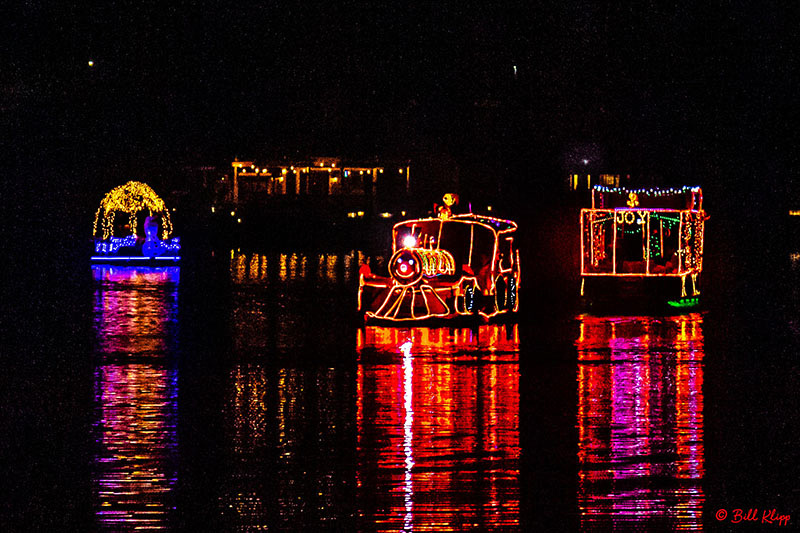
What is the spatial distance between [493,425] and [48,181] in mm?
31671

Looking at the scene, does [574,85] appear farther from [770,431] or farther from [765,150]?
[770,431]

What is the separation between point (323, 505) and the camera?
5.74m

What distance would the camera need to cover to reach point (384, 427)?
774cm

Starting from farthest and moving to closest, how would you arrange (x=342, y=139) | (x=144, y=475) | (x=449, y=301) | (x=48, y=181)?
(x=342, y=139)
(x=48, y=181)
(x=449, y=301)
(x=144, y=475)

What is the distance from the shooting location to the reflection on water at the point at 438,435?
222 inches

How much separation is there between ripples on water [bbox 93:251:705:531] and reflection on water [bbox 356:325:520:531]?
2cm

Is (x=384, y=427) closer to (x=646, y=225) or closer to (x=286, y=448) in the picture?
(x=286, y=448)

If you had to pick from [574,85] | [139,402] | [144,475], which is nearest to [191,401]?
[139,402]

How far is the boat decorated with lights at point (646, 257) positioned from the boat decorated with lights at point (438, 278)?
2525 millimetres

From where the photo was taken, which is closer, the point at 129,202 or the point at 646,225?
the point at 646,225

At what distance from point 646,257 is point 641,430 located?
10863mm

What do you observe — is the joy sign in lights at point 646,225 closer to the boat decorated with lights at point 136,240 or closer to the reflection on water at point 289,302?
the reflection on water at point 289,302

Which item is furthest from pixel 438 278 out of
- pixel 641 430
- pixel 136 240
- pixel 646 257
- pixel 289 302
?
pixel 136 240

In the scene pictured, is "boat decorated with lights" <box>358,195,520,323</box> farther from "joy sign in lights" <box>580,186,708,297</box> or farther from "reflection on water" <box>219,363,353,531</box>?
"reflection on water" <box>219,363,353,531</box>
